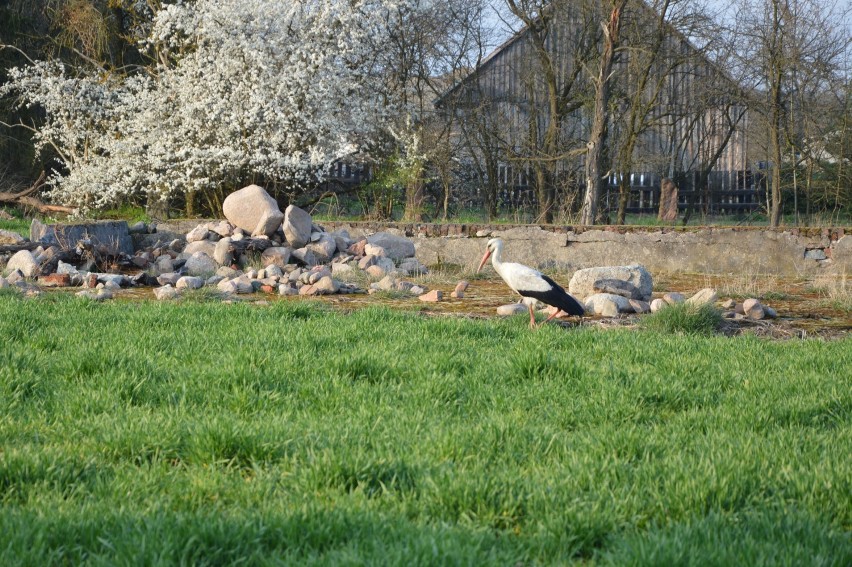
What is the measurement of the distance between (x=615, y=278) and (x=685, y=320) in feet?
7.58

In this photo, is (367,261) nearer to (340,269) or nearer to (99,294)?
(340,269)

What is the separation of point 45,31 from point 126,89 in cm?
544

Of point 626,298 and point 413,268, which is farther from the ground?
point 413,268

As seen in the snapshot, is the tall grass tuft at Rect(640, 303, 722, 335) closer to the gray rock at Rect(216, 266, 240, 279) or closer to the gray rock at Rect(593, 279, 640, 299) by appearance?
the gray rock at Rect(593, 279, 640, 299)

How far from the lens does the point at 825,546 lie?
2.45m

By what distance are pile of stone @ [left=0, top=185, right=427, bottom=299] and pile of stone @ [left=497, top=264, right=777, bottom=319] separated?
1840 millimetres

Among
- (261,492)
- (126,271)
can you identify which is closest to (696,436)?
(261,492)

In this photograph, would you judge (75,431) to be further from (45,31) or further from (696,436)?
(45,31)

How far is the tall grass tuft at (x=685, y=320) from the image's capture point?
6.70m

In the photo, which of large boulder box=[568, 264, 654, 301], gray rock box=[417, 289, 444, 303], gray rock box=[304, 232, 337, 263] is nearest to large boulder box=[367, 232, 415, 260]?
gray rock box=[304, 232, 337, 263]

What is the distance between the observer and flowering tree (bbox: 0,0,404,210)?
55.9 ft

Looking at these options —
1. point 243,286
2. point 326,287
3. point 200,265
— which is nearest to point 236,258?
point 200,265

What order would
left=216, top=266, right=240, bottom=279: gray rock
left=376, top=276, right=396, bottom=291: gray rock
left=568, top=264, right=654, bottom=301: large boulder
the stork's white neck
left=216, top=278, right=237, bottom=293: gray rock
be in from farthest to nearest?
left=216, top=266, right=240, bottom=279: gray rock
left=376, top=276, right=396, bottom=291: gray rock
left=216, top=278, right=237, bottom=293: gray rock
left=568, top=264, right=654, bottom=301: large boulder
the stork's white neck

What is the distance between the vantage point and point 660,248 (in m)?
12.7
